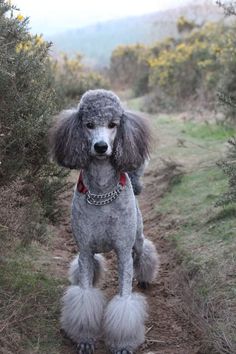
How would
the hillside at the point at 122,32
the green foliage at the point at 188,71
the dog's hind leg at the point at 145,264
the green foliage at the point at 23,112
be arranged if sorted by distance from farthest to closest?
the hillside at the point at 122,32 → the green foliage at the point at 188,71 → the dog's hind leg at the point at 145,264 → the green foliage at the point at 23,112

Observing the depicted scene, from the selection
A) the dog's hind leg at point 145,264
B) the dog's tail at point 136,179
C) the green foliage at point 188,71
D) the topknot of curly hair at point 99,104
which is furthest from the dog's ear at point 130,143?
the green foliage at point 188,71

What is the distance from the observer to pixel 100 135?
3771mm

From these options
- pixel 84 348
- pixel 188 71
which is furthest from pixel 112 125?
pixel 188 71

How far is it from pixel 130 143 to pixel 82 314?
1315 millimetres

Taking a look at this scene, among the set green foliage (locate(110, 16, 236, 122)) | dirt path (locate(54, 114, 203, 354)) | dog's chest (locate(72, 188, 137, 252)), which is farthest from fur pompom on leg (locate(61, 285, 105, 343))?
green foliage (locate(110, 16, 236, 122))

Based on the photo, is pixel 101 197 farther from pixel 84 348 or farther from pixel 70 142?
pixel 84 348

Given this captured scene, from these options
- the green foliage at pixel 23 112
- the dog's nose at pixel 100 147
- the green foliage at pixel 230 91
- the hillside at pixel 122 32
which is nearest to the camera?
the dog's nose at pixel 100 147

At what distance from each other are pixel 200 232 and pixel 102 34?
148ft

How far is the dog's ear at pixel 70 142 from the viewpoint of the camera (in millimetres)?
3902

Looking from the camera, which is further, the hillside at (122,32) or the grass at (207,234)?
the hillside at (122,32)

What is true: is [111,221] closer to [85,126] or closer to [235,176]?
[85,126]

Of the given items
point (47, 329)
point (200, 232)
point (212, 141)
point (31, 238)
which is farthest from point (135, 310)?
point (212, 141)

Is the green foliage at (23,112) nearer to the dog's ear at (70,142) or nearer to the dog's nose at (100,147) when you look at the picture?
the dog's ear at (70,142)

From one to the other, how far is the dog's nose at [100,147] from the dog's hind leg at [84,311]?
86cm
